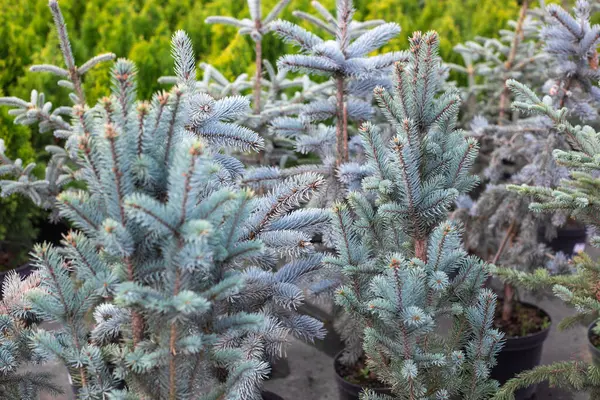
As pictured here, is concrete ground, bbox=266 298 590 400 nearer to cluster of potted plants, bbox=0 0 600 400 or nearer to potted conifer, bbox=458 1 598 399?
potted conifer, bbox=458 1 598 399

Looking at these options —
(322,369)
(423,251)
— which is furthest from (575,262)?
(322,369)

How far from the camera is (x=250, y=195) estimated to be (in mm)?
1993

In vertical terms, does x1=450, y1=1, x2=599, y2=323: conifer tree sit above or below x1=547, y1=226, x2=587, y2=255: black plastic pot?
above

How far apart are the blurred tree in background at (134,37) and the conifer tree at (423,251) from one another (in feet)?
9.63

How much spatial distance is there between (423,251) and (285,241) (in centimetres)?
59

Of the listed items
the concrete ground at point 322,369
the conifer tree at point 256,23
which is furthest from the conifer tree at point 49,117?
the concrete ground at point 322,369

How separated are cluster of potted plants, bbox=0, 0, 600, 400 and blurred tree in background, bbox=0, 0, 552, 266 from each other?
1.15 meters

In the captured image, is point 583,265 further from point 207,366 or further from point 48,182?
point 48,182

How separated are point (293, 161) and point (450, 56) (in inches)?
83.3

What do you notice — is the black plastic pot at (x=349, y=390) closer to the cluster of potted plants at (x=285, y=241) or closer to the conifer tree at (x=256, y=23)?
the cluster of potted plants at (x=285, y=241)

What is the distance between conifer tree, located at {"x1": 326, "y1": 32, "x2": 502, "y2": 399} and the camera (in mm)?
2404

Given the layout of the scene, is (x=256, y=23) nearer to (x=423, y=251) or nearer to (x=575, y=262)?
(x=423, y=251)

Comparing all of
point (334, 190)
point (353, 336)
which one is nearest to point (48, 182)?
point (334, 190)

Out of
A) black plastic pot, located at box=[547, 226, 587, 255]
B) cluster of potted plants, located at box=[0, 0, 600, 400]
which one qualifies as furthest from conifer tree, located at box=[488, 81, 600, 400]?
black plastic pot, located at box=[547, 226, 587, 255]
